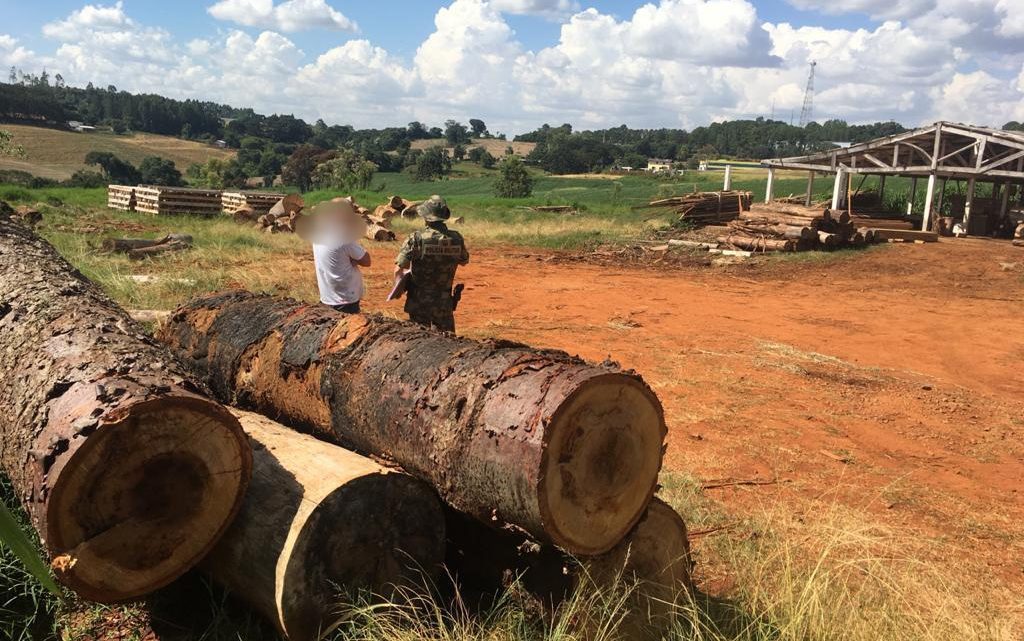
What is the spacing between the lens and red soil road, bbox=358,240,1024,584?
19.6 ft

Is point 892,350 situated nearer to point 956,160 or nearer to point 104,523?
point 104,523

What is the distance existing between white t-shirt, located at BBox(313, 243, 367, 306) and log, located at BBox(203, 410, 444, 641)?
10.1 ft

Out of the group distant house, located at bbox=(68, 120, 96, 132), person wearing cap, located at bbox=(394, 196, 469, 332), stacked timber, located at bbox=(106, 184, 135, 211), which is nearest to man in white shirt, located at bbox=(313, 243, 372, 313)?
person wearing cap, located at bbox=(394, 196, 469, 332)

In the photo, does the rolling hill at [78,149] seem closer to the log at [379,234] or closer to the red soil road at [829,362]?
the log at [379,234]

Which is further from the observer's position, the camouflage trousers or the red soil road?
the camouflage trousers

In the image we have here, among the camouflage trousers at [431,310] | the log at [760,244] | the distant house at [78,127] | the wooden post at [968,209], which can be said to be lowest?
the camouflage trousers at [431,310]

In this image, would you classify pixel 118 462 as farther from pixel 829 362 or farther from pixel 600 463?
pixel 829 362

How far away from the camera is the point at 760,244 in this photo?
19.6 m

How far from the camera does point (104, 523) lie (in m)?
2.67

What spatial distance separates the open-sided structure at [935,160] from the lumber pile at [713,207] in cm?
209

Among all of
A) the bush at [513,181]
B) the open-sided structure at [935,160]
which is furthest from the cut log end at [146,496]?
the bush at [513,181]

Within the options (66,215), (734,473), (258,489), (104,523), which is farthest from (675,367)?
(66,215)

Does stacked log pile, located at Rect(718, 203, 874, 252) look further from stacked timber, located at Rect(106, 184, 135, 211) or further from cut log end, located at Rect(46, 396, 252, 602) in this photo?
stacked timber, located at Rect(106, 184, 135, 211)

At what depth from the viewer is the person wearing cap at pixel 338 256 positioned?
6285mm
